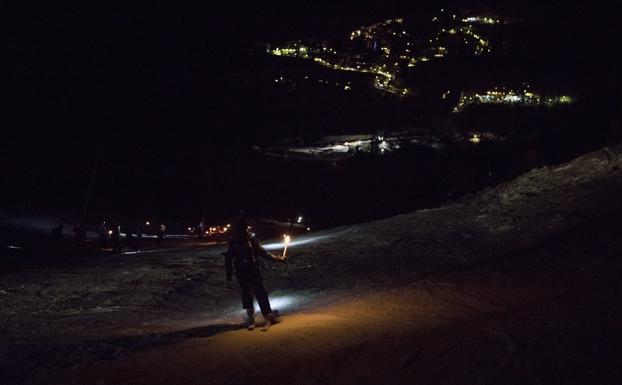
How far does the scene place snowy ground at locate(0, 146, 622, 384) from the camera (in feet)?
19.3

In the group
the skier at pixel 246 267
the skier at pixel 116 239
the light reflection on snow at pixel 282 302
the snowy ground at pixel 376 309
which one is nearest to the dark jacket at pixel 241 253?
the skier at pixel 246 267

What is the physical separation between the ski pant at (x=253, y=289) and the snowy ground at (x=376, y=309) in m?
0.42

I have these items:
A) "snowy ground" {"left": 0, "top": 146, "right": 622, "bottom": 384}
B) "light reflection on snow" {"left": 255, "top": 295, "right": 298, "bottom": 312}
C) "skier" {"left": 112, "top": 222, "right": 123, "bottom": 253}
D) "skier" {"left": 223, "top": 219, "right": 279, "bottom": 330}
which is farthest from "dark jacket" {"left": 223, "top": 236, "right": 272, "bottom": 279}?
"skier" {"left": 112, "top": 222, "right": 123, "bottom": 253}

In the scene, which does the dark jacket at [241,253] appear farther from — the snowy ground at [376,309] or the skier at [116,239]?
the skier at [116,239]

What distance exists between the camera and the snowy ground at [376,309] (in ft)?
19.3

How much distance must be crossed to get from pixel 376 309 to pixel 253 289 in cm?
218

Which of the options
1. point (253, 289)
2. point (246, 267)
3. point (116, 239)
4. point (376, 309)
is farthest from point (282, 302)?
point (116, 239)

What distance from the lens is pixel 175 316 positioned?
418 inches

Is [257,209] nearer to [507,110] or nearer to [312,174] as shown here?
[312,174]

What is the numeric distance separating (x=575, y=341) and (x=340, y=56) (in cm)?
12040

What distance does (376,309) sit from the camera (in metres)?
9.23

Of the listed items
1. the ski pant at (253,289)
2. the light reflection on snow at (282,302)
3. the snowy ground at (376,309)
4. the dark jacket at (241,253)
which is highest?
the dark jacket at (241,253)

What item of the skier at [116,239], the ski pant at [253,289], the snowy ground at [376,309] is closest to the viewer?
the snowy ground at [376,309]

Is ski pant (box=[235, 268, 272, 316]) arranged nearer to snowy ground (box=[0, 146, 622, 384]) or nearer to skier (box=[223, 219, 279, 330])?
skier (box=[223, 219, 279, 330])
